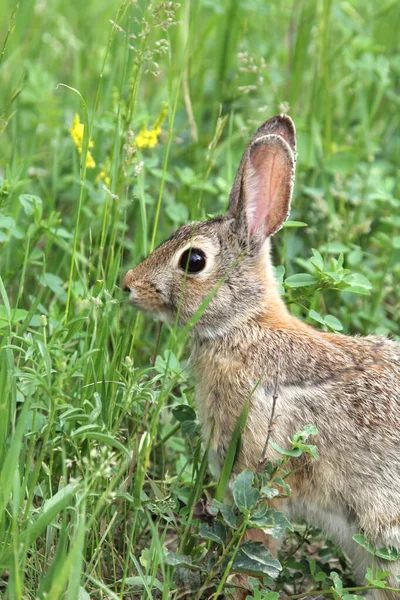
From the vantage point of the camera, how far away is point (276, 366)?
388cm

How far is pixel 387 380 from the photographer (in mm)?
3832

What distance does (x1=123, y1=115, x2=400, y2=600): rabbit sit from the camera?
3.73 meters

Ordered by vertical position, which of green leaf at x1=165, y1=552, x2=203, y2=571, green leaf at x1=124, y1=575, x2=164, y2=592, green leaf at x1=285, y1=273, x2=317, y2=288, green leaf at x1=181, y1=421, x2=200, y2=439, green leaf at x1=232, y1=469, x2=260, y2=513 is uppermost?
green leaf at x1=285, y1=273, x2=317, y2=288

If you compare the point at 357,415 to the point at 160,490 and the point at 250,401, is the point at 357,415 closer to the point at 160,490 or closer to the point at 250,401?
the point at 250,401

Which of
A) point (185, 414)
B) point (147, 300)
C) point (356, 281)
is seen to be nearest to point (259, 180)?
point (356, 281)

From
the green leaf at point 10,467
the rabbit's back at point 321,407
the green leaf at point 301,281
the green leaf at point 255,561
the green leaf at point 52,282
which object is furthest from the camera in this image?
the green leaf at point 52,282

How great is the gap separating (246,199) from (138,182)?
94cm

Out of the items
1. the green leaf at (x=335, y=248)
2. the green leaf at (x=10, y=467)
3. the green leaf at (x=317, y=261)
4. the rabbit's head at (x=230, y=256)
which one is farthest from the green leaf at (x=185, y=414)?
the green leaf at (x=335, y=248)

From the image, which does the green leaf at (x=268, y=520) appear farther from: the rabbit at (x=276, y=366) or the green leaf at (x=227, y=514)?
the rabbit at (x=276, y=366)

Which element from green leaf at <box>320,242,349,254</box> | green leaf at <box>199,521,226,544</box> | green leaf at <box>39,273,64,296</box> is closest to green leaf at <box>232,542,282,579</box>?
green leaf at <box>199,521,226,544</box>

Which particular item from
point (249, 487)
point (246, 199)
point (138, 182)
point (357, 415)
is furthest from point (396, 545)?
point (138, 182)

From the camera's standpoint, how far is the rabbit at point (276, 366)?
3.73m

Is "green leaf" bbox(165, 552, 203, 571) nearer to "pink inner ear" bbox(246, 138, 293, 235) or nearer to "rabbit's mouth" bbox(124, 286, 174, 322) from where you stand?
"rabbit's mouth" bbox(124, 286, 174, 322)

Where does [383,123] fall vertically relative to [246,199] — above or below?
above
